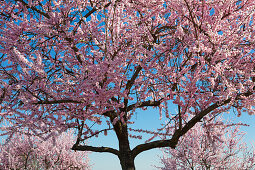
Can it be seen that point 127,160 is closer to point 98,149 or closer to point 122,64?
point 98,149

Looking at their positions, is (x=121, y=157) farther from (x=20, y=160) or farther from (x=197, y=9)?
(x=20, y=160)

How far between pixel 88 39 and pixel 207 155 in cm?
943

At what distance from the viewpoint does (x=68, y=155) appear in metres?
17.4

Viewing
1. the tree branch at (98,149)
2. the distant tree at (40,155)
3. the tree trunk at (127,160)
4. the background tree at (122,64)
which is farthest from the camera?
the distant tree at (40,155)

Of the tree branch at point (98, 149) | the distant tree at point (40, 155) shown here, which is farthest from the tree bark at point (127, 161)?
the distant tree at point (40, 155)

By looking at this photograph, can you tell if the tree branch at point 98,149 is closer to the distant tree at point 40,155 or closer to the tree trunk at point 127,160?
the tree trunk at point 127,160

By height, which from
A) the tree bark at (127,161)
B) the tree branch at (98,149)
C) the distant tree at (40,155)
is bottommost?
the tree bark at (127,161)

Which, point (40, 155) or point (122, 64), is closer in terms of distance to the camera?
point (122, 64)

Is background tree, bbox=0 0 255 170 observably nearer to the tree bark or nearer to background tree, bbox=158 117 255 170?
the tree bark

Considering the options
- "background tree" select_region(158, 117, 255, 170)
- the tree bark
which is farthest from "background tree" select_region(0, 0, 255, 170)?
"background tree" select_region(158, 117, 255, 170)

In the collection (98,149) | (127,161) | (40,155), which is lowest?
(127,161)

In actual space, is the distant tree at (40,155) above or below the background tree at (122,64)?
above

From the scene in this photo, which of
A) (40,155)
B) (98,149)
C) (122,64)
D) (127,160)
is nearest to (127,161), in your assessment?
(127,160)

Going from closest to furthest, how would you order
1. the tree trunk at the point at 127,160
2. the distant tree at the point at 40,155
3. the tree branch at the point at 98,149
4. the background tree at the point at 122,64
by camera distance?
1. the background tree at the point at 122,64
2. the tree trunk at the point at 127,160
3. the tree branch at the point at 98,149
4. the distant tree at the point at 40,155
